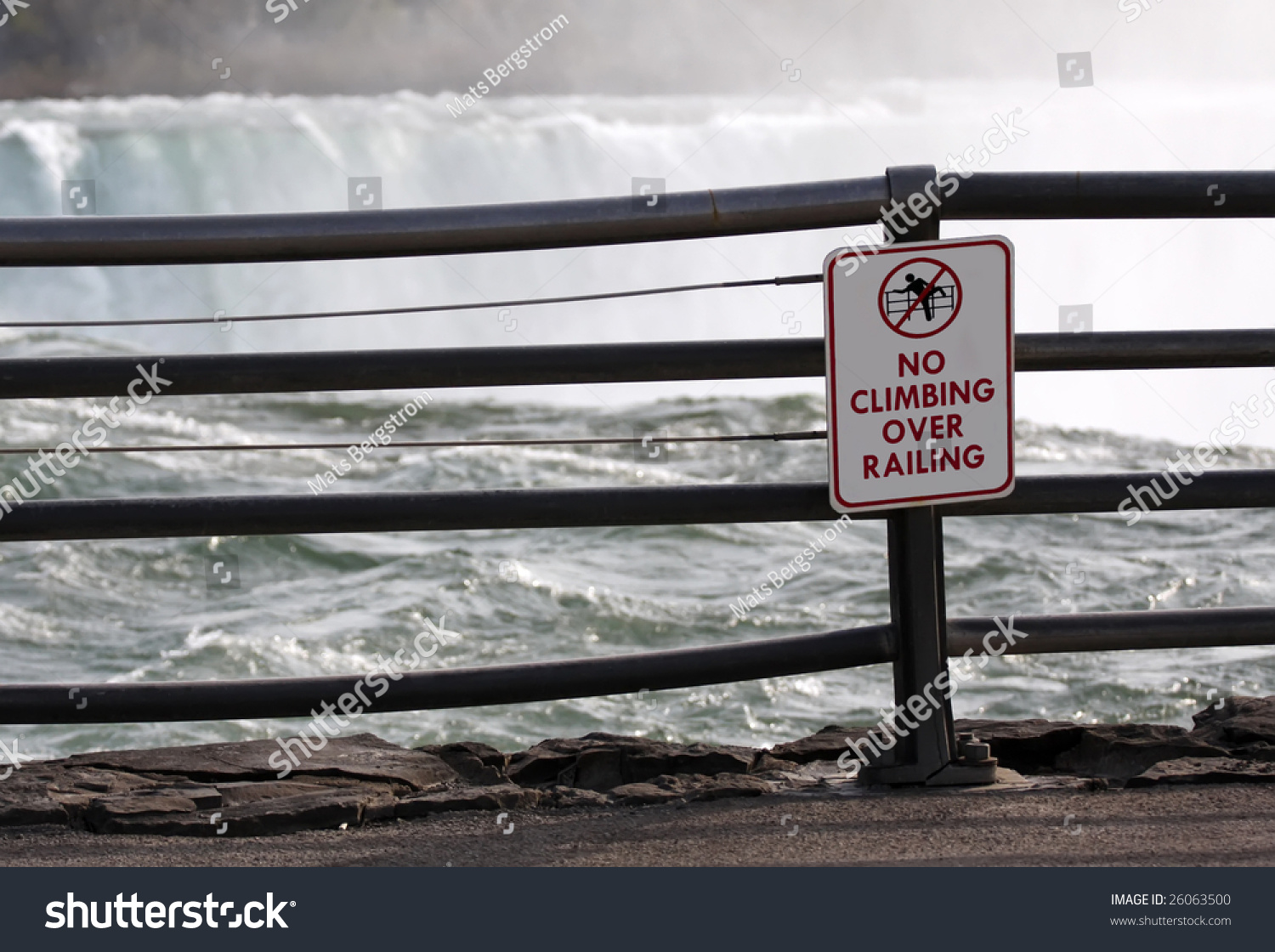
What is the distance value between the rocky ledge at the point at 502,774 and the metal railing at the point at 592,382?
0.36 ft

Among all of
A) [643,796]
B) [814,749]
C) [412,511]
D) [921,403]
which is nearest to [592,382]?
[412,511]

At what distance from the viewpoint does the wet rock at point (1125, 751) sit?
1.83m

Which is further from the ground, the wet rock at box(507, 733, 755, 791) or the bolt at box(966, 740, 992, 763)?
the bolt at box(966, 740, 992, 763)

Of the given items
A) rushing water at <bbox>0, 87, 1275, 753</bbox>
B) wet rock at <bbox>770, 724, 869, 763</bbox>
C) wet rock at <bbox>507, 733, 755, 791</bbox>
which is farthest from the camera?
rushing water at <bbox>0, 87, 1275, 753</bbox>

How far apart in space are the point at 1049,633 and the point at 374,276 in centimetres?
1678

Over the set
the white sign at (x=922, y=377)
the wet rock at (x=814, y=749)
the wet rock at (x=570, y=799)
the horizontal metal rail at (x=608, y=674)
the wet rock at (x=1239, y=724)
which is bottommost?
the wet rock at (x=570, y=799)

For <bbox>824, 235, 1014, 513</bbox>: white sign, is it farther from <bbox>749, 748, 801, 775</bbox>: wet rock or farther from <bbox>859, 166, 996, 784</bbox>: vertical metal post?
<bbox>749, 748, 801, 775</bbox>: wet rock

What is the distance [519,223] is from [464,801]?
0.71 m

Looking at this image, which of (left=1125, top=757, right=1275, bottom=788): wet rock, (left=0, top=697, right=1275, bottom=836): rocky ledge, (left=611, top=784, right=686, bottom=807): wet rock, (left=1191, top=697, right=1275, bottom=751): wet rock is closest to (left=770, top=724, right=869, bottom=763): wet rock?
(left=0, top=697, right=1275, bottom=836): rocky ledge

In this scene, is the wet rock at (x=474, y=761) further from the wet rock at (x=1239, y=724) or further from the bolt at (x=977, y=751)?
the wet rock at (x=1239, y=724)

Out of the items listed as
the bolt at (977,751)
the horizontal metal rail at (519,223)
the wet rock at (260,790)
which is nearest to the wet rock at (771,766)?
the bolt at (977,751)

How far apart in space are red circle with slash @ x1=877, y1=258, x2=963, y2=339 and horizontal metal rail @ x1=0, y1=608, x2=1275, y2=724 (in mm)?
376

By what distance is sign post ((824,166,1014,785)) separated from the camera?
1.66m
